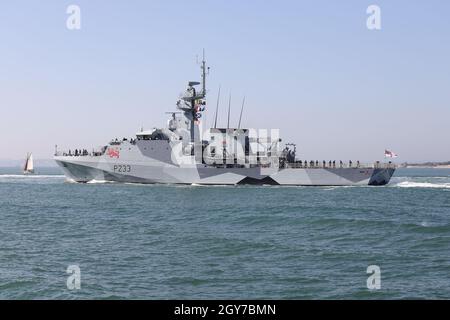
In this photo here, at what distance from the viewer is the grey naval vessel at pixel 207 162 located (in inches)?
1889

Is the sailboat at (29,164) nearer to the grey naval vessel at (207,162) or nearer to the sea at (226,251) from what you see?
the grey naval vessel at (207,162)

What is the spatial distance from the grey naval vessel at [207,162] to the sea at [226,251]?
54.5 ft

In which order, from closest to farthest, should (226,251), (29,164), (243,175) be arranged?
(226,251), (243,175), (29,164)

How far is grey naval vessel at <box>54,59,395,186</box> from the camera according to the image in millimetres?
47969

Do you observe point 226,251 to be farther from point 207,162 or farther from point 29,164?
point 29,164

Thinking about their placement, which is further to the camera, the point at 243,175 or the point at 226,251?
the point at 243,175

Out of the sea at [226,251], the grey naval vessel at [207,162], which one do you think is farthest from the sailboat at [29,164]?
the sea at [226,251]

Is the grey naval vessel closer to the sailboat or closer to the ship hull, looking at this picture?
the ship hull

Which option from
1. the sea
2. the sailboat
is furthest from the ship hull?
the sailboat

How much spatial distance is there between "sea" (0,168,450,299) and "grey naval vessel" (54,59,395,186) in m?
16.6

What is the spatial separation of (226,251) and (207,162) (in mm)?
32891

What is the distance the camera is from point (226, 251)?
16.2 metres

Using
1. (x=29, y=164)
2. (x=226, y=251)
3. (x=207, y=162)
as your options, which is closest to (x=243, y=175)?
(x=207, y=162)
